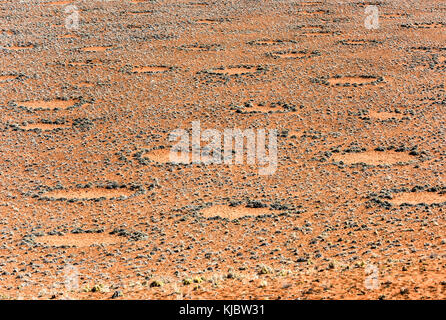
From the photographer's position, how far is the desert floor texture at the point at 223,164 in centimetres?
1491

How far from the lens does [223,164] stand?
72.9 feet

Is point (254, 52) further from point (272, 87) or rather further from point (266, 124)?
point (266, 124)

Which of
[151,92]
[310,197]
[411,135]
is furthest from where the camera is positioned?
[151,92]

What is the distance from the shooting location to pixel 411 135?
2439cm

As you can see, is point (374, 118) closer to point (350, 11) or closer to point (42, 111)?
point (42, 111)

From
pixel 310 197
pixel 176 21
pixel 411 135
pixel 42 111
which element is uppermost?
pixel 176 21

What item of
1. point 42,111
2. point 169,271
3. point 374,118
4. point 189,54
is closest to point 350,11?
point 189,54

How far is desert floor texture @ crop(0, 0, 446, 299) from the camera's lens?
48.9 feet

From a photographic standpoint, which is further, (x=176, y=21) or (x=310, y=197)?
(x=176, y=21)

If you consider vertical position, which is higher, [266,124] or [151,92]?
[151,92]

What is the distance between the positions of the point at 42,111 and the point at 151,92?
5.59 m
